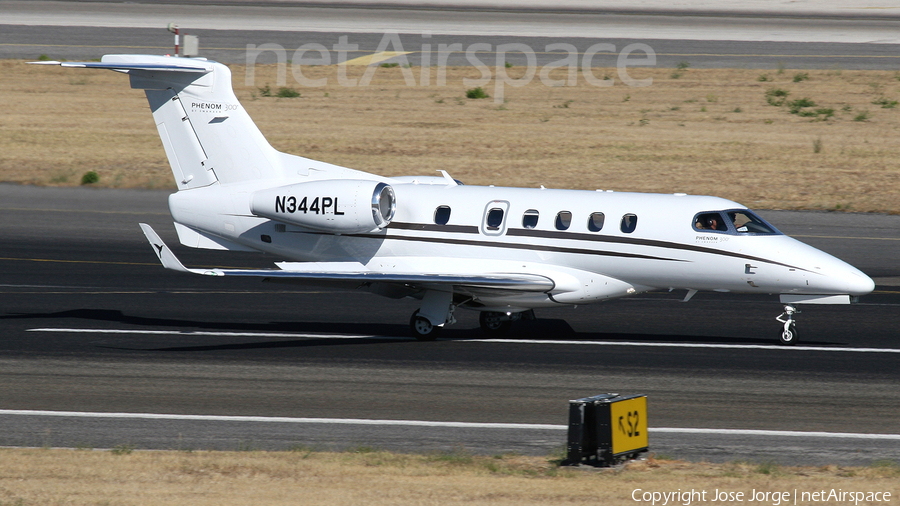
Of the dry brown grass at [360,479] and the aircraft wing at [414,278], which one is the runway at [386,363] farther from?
the aircraft wing at [414,278]

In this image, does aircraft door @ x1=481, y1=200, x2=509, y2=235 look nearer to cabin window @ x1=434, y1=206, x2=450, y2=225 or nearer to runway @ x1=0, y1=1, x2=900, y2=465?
cabin window @ x1=434, y1=206, x2=450, y2=225

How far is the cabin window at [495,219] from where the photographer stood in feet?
63.0

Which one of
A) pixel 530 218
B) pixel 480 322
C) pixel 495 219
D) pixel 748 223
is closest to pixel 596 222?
pixel 530 218

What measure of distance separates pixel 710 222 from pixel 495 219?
12.7 feet

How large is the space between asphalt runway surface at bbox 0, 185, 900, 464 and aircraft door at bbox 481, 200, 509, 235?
2.13m

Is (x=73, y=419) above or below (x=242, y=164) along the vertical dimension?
below

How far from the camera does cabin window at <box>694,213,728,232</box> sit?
60.1 ft

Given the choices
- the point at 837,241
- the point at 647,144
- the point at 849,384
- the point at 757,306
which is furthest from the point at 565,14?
the point at 849,384

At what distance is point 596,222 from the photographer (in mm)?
18766

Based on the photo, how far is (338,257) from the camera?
20234 mm

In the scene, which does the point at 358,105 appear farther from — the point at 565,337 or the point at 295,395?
the point at 295,395

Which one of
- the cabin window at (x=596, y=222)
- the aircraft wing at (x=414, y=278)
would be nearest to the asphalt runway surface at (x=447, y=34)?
the cabin window at (x=596, y=222)

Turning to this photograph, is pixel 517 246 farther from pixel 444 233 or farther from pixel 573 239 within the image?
pixel 444 233

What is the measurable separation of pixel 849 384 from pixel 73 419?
11.7 meters
